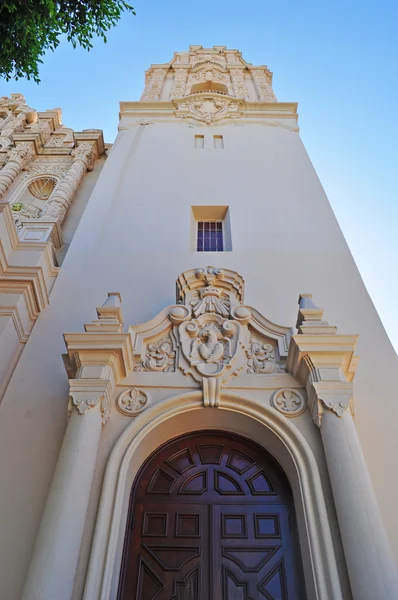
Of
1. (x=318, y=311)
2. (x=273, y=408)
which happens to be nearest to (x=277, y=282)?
(x=318, y=311)

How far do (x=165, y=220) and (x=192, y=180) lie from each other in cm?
196

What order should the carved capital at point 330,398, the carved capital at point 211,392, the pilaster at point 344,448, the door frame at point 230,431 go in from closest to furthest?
the pilaster at point 344,448 < the door frame at point 230,431 < the carved capital at point 330,398 < the carved capital at point 211,392

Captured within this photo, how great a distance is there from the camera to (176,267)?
8.95m

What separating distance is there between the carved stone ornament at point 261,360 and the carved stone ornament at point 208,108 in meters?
10.1

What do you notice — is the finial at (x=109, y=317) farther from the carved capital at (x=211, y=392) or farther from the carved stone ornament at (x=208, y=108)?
the carved stone ornament at (x=208, y=108)

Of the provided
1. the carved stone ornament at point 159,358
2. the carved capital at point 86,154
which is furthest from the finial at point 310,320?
the carved capital at point 86,154

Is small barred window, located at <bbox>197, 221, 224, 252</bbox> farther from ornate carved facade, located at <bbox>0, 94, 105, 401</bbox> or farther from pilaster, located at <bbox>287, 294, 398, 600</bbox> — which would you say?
pilaster, located at <bbox>287, 294, 398, 600</bbox>

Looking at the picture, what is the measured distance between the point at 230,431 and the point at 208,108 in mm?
12747

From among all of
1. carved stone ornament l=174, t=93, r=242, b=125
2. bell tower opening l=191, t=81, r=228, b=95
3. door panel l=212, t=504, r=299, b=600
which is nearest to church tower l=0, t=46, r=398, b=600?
door panel l=212, t=504, r=299, b=600

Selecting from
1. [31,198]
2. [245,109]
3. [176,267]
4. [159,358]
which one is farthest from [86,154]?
[159,358]

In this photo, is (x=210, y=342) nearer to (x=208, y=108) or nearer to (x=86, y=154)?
(x=86, y=154)

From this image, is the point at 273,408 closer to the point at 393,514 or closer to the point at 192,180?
the point at 393,514

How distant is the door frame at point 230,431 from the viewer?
4551 millimetres

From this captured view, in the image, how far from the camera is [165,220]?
33.8ft
